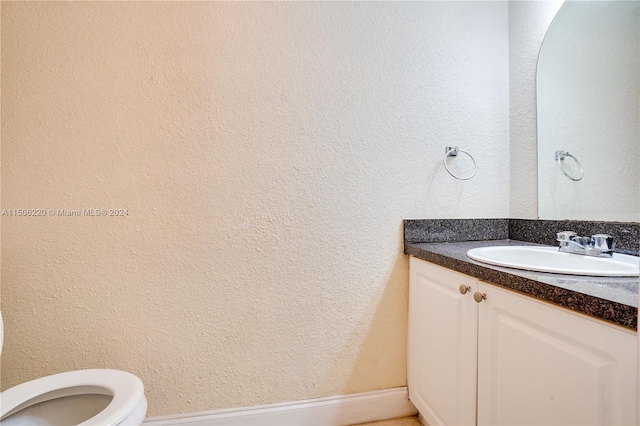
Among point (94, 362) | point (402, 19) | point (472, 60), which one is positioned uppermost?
point (402, 19)

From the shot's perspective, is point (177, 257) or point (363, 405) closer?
point (177, 257)

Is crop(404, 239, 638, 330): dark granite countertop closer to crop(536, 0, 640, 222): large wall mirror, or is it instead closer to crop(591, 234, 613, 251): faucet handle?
crop(591, 234, 613, 251): faucet handle

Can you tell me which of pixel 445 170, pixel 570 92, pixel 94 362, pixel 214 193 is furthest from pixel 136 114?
pixel 570 92

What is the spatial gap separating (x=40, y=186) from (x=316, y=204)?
1048 millimetres

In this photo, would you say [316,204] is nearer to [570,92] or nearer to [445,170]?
[445,170]

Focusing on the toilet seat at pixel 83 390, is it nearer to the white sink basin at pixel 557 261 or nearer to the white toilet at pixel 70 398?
the white toilet at pixel 70 398

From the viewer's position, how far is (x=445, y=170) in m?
1.47

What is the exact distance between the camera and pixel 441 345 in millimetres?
1132

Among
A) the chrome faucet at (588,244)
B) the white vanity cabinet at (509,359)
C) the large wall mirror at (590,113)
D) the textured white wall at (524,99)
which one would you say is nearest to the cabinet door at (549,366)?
the white vanity cabinet at (509,359)

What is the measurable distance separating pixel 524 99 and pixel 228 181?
146 centimetres

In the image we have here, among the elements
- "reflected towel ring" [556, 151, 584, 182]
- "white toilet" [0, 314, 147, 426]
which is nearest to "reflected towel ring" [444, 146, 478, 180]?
"reflected towel ring" [556, 151, 584, 182]

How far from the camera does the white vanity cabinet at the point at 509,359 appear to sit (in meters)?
0.59

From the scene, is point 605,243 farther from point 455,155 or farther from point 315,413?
point 315,413

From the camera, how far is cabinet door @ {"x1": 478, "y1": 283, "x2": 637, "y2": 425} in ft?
1.87
